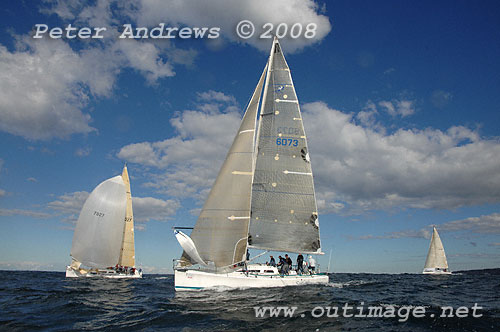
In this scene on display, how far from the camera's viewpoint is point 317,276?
23.4 metres

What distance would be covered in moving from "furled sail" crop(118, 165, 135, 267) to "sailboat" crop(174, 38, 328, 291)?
25713 mm

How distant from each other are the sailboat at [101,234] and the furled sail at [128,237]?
223cm

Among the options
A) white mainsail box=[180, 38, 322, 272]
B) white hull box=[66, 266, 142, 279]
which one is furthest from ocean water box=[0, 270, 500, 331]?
white hull box=[66, 266, 142, 279]

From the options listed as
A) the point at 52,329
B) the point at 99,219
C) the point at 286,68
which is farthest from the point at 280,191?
the point at 99,219

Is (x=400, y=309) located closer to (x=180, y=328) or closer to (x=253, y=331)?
(x=253, y=331)

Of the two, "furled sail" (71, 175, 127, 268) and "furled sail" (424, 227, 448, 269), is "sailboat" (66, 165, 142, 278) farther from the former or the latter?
"furled sail" (424, 227, 448, 269)

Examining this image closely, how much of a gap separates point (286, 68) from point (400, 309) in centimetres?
1836

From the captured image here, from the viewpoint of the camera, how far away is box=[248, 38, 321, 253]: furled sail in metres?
23.3

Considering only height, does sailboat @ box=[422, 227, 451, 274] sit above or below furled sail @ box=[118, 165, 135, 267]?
below

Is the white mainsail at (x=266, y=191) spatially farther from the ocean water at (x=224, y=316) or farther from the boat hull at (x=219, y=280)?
the ocean water at (x=224, y=316)

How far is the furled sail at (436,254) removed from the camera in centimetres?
6303
